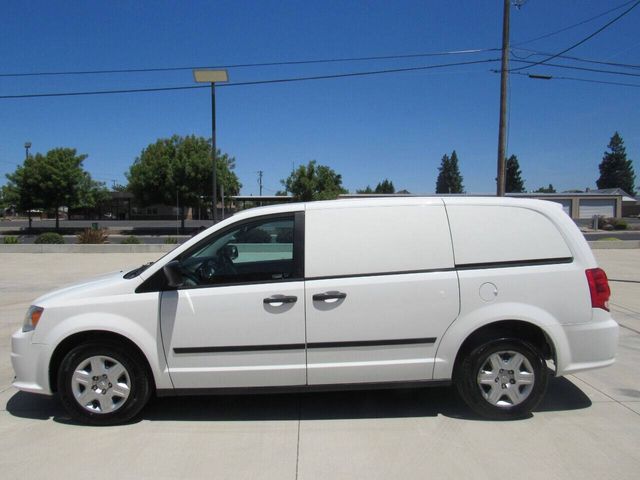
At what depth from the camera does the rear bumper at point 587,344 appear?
3869 millimetres

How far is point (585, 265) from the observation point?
390 cm

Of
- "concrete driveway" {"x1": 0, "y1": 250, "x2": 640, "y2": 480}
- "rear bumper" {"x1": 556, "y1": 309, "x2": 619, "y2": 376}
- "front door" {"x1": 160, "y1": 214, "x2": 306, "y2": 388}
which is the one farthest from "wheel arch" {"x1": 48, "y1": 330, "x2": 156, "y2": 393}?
"rear bumper" {"x1": 556, "y1": 309, "x2": 619, "y2": 376}

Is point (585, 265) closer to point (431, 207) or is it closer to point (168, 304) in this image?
point (431, 207)

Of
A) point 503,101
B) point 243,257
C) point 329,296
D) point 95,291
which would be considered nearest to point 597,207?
point 503,101

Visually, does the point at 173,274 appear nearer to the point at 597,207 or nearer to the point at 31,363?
the point at 31,363

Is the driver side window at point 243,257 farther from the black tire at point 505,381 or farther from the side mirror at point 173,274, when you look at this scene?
the black tire at point 505,381

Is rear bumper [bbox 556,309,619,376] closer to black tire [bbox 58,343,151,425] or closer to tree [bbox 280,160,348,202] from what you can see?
black tire [bbox 58,343,151,425]

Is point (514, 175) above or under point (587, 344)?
above

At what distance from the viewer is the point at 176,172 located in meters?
37.4

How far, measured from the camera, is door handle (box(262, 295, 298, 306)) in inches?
146

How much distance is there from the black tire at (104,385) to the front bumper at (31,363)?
0.14m

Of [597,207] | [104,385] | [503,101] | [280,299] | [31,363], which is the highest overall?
[503,101]

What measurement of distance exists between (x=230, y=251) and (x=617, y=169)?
129m

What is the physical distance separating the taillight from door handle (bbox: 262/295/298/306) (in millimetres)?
2413
